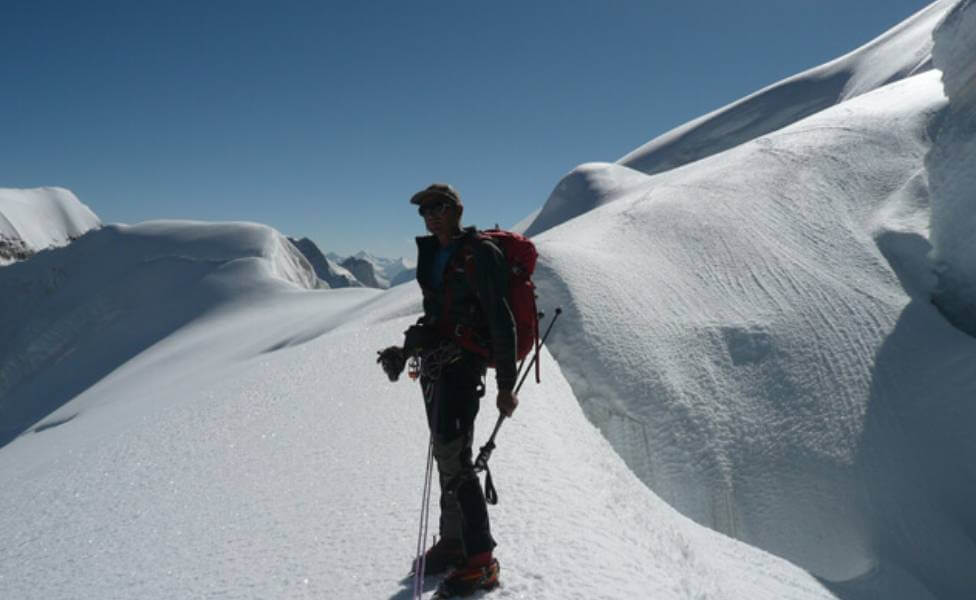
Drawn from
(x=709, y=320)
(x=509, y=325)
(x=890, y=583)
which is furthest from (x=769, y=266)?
(x=509, y=325)

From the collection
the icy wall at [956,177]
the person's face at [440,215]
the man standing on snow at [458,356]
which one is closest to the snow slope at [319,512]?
the man standing on snow at [458,356]

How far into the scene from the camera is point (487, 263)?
337 cm

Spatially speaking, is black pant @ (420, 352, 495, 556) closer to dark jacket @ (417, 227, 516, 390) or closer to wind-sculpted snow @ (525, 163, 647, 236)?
dark jacket @ (417, 227, 516, 390)

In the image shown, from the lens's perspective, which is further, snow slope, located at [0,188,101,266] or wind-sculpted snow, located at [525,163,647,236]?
snow slope, located at [0,188,101,266]

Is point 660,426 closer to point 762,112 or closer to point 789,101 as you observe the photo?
point 762,112

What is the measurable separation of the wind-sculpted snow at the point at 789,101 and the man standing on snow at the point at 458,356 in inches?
2282

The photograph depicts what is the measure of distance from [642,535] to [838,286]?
12694 millimetres

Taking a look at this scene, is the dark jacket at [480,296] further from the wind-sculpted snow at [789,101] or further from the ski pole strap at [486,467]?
the wind-sculpted snow at [789,101]

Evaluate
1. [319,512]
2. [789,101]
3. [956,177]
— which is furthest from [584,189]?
[319,512]

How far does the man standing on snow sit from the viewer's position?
331 cm

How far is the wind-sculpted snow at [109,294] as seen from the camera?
113ft

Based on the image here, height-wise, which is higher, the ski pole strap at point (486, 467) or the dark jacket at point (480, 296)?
the dark jacket at point (480, 296)

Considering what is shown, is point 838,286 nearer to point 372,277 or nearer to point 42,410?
point 42,410

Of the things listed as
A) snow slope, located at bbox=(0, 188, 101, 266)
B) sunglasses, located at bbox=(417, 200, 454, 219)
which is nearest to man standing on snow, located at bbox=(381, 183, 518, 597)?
sunglasses, located at bbox=(417, 200, 454, 219)
